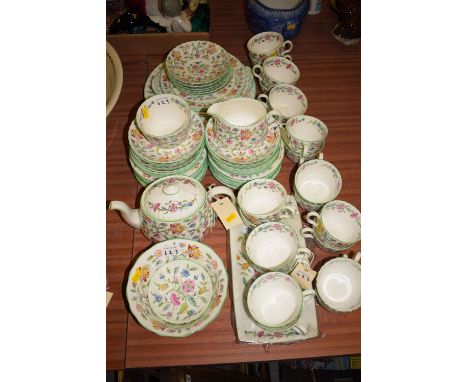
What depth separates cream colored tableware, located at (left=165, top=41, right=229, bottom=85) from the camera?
132 centimetres

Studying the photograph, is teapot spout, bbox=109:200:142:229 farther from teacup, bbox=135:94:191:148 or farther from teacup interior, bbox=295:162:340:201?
teacup interior, bbox=295:162:340:201

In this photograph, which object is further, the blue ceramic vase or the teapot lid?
the blue ceramic vase

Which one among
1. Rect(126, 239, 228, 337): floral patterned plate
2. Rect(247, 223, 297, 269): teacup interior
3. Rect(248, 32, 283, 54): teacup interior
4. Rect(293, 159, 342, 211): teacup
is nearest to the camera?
Rect(126, 239, 228, 337): floral patterned plate

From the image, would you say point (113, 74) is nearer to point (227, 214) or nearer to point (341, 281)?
point (227, 214)

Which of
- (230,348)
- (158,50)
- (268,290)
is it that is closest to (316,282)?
(268,290)

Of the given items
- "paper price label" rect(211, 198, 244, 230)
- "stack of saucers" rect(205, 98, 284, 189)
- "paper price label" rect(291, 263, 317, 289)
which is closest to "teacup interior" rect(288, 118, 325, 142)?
"stack of saucers" rect(205, 98, 284, 189)

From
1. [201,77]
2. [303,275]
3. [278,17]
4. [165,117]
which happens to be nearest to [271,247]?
[303,275]

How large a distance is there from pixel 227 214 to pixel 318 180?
30 centimetres

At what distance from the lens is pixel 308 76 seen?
1.50 m

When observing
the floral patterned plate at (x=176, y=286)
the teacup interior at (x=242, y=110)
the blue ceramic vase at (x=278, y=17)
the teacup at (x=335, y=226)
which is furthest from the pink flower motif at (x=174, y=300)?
the blue ceramic vase at (x=278, y=17)

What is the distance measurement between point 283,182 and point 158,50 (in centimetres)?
77

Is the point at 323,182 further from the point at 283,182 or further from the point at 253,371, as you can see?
the point at 253,371

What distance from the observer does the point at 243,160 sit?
42.4 inches

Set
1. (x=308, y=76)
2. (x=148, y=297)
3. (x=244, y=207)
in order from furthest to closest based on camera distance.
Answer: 1. (x=308, y=76)
2. (x=244, y=207)
3. (x=148, y=297)
